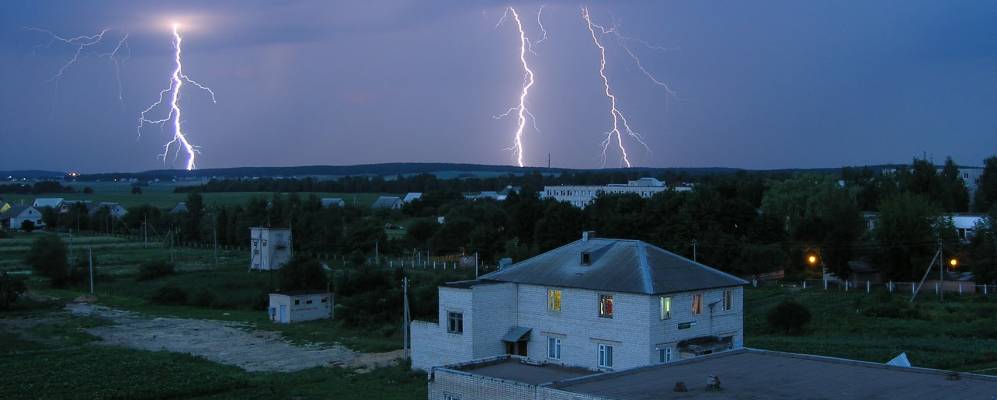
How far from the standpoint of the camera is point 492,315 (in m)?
27.0

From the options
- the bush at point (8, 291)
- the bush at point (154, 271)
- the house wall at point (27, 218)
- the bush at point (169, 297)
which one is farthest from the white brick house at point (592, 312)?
the house wall at point (27, 218)

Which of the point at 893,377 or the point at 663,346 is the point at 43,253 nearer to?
the point at 663,346

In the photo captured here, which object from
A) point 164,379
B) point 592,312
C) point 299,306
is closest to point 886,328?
point 592,312

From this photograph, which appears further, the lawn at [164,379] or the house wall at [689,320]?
the lawn at [164,379]

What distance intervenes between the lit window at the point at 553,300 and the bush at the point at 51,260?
152 feet

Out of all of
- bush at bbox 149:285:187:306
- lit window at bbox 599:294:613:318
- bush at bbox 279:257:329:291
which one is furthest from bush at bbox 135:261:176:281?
lit window at bbox 599:294:613:318

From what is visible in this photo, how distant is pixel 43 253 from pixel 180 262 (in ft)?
38.7

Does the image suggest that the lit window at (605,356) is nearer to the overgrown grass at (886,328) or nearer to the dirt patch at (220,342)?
the overgrown grass at (886,328)

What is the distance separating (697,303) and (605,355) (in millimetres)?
3086

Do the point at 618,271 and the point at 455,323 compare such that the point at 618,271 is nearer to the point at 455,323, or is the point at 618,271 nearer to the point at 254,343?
the point at 455,323

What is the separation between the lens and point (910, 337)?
33.7m

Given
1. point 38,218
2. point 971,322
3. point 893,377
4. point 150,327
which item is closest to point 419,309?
point 150,327

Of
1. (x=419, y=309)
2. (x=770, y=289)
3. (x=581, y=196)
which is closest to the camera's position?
(x=419, y=309)

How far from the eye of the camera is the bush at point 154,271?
6088cm
